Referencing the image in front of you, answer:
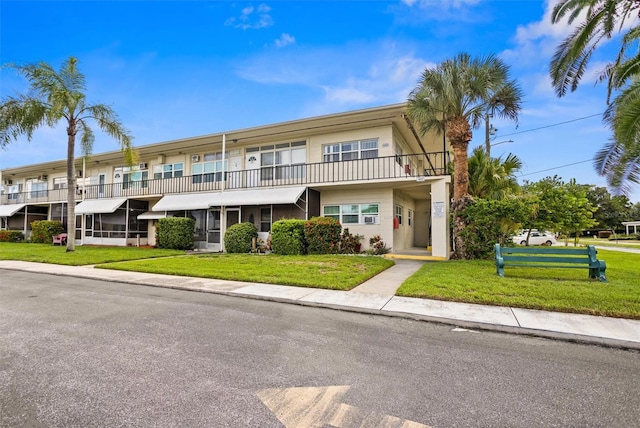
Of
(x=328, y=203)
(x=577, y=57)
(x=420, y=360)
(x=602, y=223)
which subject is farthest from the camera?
(x=602, y=223)

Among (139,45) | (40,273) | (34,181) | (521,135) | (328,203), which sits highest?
(139,45)

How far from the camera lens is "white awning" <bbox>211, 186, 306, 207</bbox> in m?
15.9

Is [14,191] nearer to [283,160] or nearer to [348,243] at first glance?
[283,160]

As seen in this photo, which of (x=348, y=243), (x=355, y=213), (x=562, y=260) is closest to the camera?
(x=562, y=260)

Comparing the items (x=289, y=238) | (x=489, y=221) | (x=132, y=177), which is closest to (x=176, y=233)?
(x=289, y=238)

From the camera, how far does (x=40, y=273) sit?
1053 cm

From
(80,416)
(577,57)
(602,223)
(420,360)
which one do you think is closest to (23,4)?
(80,416)

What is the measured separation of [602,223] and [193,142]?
6770cm

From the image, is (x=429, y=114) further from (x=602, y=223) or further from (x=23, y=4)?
(x=602, y=223)

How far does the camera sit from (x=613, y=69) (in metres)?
9.05

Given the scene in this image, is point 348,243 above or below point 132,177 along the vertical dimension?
below

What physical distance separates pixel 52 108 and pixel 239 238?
1113 centimetres

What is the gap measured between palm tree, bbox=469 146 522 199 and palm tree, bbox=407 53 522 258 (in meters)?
3.45

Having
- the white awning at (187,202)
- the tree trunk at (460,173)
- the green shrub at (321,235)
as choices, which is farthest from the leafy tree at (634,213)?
the white awning at (187,202)
